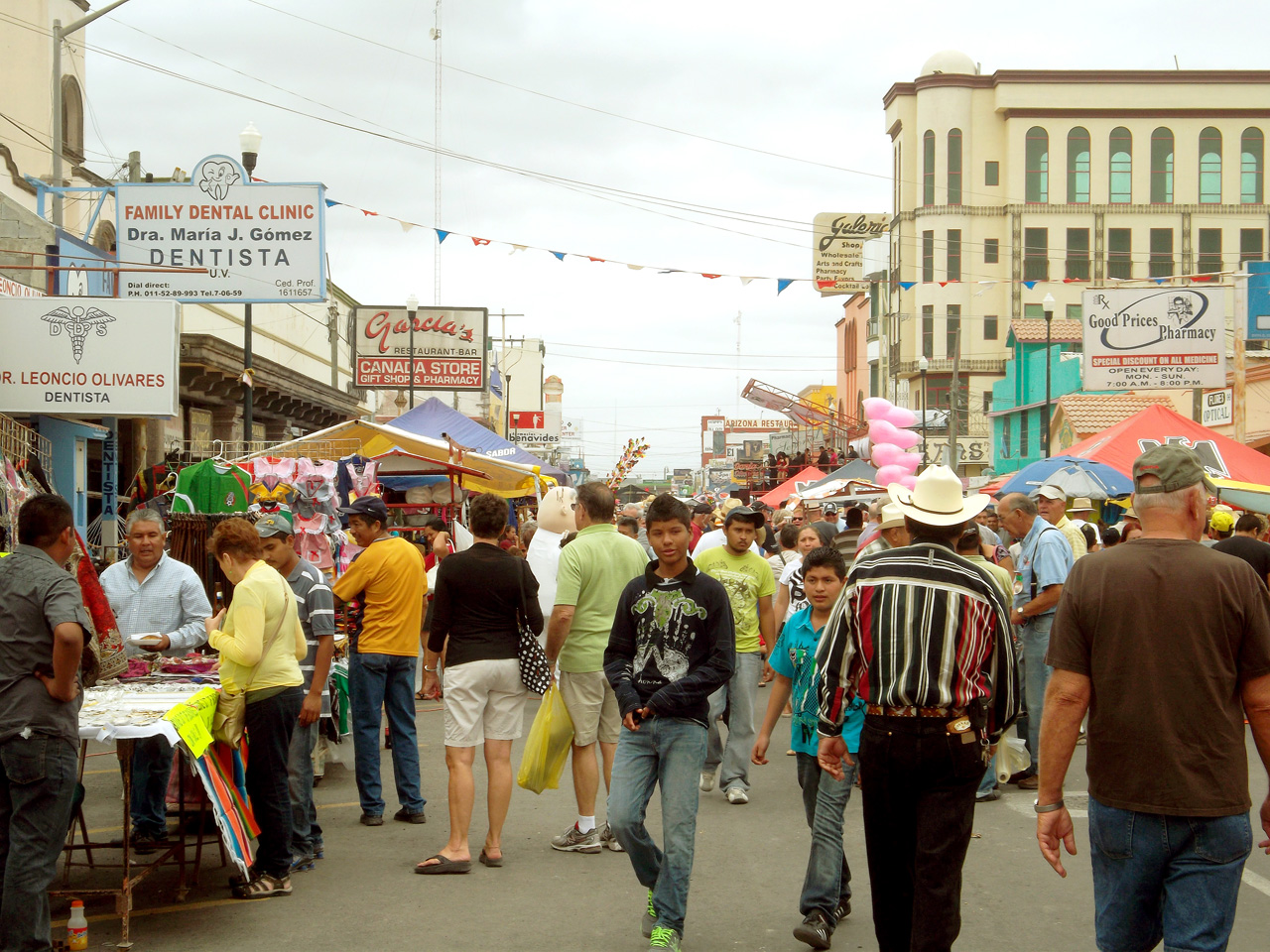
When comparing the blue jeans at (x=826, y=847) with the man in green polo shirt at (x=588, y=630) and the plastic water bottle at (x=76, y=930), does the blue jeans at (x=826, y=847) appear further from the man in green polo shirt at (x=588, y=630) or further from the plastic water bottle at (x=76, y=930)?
the plastic water bottle at (x=76, y=930)

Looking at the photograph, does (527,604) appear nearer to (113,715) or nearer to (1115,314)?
(113,715)

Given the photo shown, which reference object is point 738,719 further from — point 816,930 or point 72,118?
point 72,118

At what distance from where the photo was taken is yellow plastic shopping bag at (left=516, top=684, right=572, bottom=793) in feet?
22.1

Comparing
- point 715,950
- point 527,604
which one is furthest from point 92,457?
point 715,950

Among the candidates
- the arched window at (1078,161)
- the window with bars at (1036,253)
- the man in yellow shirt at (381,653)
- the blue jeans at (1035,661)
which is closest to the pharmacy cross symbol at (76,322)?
the man in yellow shirt at (381,653)

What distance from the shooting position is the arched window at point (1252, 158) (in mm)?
55062

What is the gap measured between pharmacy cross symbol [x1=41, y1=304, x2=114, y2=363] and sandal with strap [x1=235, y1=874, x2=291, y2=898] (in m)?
6.77

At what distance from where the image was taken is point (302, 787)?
6625 mm

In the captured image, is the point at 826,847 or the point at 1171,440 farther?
the point at 1171,440

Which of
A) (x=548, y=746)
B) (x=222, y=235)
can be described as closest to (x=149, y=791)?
(x=548, y=746)

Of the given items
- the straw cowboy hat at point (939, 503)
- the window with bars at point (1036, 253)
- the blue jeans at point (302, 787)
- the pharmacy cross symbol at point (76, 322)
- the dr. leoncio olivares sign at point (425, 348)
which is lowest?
the blue jeans at point (302, 787)

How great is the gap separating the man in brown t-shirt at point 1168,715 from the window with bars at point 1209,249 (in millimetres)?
57161

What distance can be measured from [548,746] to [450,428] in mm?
12174

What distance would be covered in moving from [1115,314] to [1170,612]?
20.5 meters
